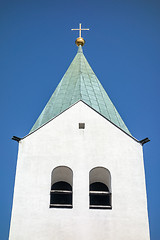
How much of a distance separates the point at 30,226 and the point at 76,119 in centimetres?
443

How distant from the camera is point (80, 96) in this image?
18109 millimetres

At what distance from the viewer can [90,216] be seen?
14.1 m

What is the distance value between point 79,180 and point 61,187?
3.39 ft

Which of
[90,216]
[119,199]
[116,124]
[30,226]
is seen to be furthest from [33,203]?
[116,124]

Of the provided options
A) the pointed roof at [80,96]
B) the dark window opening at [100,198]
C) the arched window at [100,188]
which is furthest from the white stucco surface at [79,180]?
the pointed roof at [80,96]

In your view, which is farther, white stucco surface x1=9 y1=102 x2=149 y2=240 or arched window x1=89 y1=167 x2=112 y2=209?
arched window x1=89 y1=167 x2=112 y2=209

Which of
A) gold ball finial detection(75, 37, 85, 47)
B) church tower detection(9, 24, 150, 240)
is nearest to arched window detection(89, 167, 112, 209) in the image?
church tower detection(9, 24, 150, 240)

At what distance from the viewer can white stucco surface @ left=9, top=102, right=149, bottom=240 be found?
45.5 feet

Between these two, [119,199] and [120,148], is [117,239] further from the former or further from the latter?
[120,148]

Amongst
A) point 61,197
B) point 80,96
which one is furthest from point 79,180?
point 80,96

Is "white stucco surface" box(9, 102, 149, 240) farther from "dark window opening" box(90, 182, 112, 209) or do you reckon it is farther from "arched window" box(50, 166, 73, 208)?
"dark window opening" box(90, 182, 112, 209)

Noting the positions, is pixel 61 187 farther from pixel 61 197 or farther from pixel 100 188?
pixel 100 188

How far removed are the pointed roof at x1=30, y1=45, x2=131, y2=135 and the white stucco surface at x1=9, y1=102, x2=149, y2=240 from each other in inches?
42.1

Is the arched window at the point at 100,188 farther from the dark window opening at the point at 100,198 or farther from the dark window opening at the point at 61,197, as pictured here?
the dark window opening at the point at 61,197
